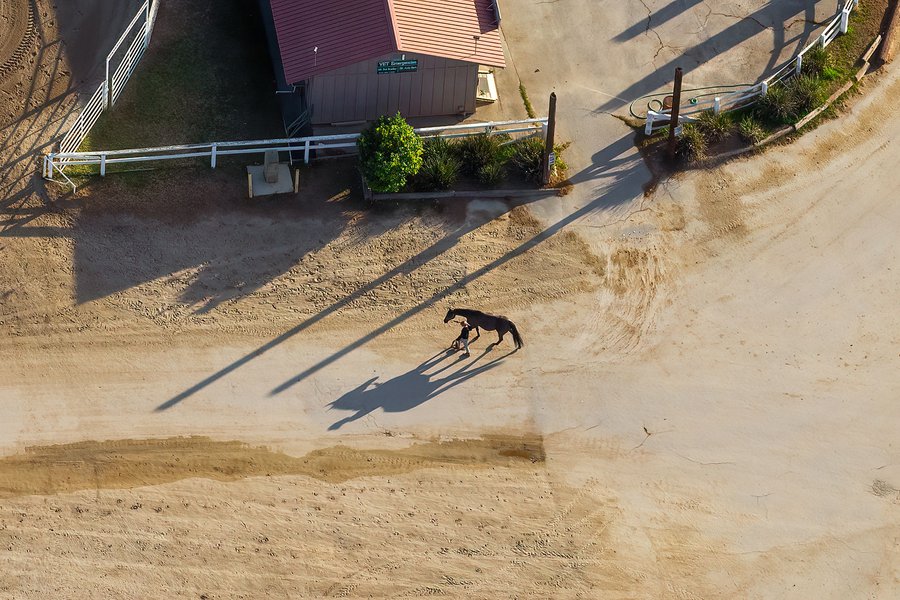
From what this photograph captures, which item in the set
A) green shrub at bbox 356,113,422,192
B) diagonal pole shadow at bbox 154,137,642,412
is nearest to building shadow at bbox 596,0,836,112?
diagonal pole shadow at bbox 154,137,642,412

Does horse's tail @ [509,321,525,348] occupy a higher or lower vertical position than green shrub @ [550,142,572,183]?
lower

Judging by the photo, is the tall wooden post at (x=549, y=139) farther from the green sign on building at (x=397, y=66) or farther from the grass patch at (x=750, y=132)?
the grass patch at (x=750, y=132)

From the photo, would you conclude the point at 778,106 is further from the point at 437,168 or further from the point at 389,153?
the point at 389,153

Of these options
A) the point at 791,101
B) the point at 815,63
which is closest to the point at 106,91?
the point at 791,101

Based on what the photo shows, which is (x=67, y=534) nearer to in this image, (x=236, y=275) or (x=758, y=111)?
(x=236, y=275)

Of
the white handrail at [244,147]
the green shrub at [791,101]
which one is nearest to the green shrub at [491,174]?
the white handrail at [244,147]

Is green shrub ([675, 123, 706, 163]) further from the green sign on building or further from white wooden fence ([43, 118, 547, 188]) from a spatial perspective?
the green sign on building

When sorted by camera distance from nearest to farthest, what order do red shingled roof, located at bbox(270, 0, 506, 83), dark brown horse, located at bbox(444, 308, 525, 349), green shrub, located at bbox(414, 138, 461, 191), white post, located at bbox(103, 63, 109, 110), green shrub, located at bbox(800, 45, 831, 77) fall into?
dark brown horse, located at bbox(444, 308, 525, 349) < red shingled roof, located at bbox(270, 0, 506, 83) < green shrub, located at bbox(414, 138, 461, 191) < white post, located at bbox(103, 63, 109, 110) < green shrub, located at bbox(800, 45, 831, 77)
